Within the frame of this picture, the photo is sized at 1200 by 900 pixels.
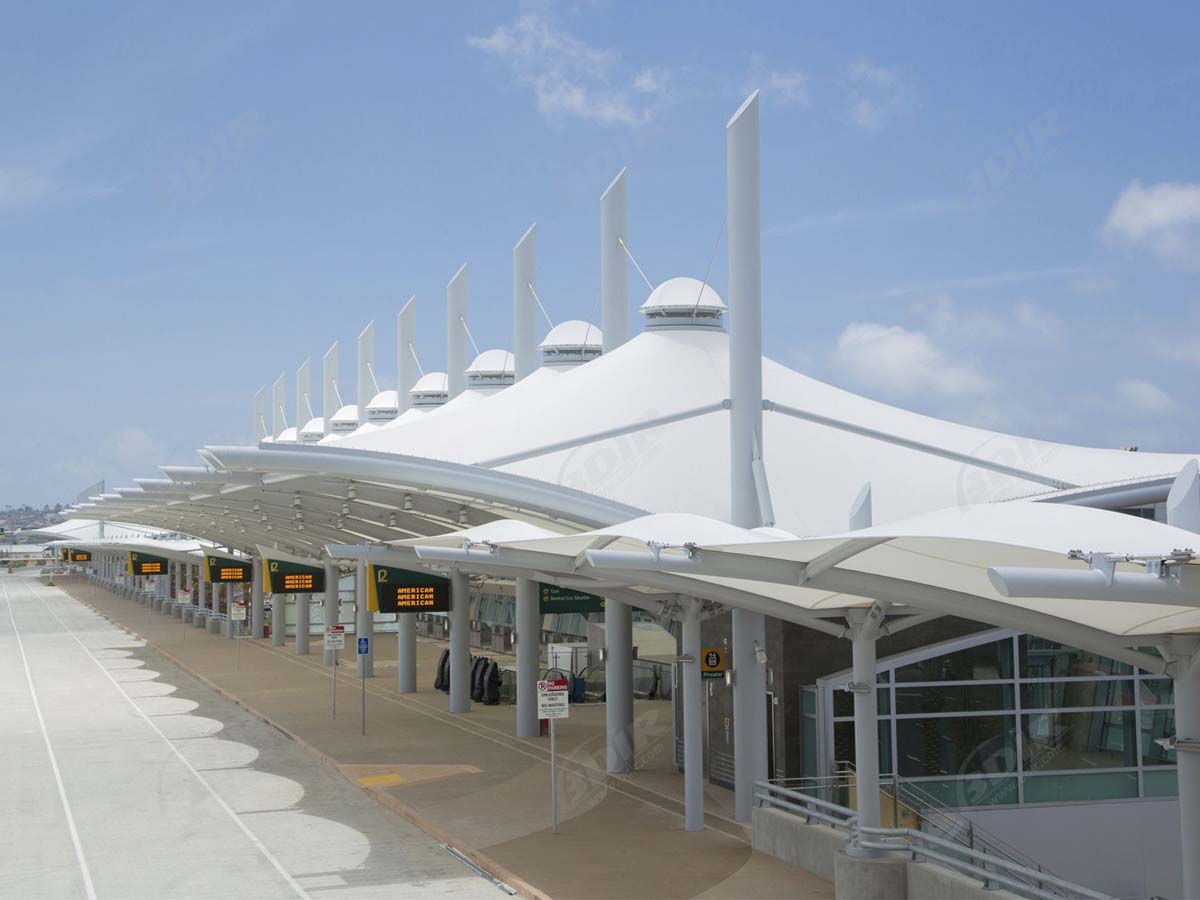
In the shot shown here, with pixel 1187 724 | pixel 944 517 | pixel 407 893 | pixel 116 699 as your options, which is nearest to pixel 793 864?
pixel 407 893

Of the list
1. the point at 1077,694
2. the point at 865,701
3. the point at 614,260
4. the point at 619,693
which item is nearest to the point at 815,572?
the point at 865,701

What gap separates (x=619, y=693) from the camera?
24156 millimetres

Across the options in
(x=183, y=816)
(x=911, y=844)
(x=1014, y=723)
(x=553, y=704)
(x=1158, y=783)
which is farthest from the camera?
(x=183, y=816)

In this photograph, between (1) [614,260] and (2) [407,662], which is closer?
(1) [614,260]

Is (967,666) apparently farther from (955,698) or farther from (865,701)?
(865,701)

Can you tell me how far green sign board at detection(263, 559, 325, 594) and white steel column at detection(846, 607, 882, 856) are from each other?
30169 mm

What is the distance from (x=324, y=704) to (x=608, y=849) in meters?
17.8

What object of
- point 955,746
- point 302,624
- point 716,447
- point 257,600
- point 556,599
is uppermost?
point 716,447

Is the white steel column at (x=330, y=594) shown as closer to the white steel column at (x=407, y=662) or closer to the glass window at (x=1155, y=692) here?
the white steel column at (x=407, y=662)

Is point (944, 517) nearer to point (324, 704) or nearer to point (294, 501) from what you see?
point (294, 501)

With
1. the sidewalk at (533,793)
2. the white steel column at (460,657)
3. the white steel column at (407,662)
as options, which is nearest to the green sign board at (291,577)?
the sidewalk at (533,793)

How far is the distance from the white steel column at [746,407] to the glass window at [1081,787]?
3719 millimetres

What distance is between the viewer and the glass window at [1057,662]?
19.7m

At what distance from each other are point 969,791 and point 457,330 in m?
37.0
